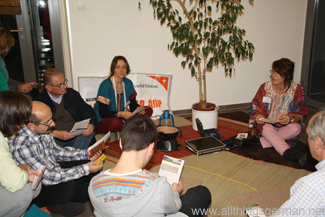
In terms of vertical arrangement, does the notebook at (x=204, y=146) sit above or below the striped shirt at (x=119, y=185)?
below

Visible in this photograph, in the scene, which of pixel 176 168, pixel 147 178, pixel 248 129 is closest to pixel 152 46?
pixel 248 129

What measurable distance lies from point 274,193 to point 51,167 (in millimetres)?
1793

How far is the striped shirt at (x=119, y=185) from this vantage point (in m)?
1.14

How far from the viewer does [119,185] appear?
1.16 meters

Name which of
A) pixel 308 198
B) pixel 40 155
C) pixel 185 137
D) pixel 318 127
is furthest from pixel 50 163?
pixel 185 137

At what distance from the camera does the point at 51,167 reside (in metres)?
1.77

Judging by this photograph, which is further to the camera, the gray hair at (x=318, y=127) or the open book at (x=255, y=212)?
the open book at (x=255, y=212)

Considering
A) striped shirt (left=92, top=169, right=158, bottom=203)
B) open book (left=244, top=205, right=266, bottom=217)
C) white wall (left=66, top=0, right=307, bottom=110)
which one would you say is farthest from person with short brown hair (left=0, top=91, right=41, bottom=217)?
white wall (left=66, top=0, right=307, bottom=110)

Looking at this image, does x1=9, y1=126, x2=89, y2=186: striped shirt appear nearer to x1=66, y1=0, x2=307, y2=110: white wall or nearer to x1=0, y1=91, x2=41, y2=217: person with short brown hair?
x1=0, y1=91, x2=41, y2=217: person with short brown hair

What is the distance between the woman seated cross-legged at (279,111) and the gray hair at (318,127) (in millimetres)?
1531

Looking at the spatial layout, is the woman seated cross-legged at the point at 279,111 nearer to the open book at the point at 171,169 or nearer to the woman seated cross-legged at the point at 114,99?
the open book at the point at 171,169

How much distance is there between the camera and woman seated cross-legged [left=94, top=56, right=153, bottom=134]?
3.17m

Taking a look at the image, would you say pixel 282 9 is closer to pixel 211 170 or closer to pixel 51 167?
pixel 211 170

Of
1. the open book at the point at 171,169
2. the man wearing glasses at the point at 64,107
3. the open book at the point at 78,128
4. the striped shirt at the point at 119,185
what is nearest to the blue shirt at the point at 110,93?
the man wearing glasses at the point at 64,107
